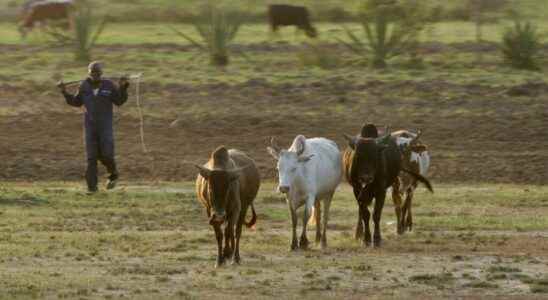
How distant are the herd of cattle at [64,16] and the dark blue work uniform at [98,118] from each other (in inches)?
725

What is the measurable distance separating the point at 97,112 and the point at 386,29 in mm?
13812

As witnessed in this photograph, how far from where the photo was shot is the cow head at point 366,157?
19250mm

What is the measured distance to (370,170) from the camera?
19.2 metres

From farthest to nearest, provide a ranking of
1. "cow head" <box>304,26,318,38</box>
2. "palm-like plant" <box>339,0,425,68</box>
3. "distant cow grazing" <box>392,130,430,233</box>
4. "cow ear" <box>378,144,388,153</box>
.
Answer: "cow head" <box>304,26,318,38</box> < "palm-like plant" <box>339,0,425,68</box> < "distant cow grazing" <box>392,130,430,233</box> < "cow ear" <box>378,144,388,153</box>

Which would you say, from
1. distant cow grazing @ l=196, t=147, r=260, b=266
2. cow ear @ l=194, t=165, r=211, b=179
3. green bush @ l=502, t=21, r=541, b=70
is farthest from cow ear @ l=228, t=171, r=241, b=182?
green bush @ l=502, t=21, r=541, b=70

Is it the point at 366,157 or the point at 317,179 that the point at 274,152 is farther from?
the point at 366,157

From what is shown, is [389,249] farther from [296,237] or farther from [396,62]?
[396,62]

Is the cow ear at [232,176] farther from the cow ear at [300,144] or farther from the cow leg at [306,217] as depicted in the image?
the cow ear at [300,144]

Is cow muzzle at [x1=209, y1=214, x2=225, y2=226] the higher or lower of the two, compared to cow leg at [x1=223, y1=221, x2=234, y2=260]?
higher

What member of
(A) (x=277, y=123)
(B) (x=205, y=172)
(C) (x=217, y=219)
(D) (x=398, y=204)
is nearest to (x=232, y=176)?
(B) (x=205, y=172)

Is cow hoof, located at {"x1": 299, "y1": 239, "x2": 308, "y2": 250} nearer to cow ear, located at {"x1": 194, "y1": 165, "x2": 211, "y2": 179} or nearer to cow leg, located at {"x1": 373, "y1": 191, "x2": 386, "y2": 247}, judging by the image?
cow leg, located at {"x1": 373, "y1": 191, "x2": 386, "y2": 247}

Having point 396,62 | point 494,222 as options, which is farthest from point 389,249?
point 396,62

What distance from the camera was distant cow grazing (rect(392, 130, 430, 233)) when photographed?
20.8 meters

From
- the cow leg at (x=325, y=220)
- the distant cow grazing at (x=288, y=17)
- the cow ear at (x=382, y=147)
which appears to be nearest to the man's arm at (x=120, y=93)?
the cow leg at (x=325, y=220)
